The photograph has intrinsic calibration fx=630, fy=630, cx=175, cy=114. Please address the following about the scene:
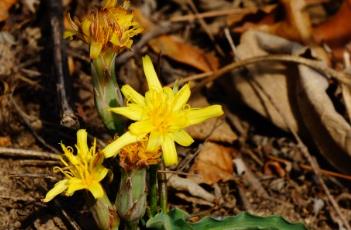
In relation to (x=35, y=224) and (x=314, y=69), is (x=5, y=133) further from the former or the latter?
(x=314, y=69)

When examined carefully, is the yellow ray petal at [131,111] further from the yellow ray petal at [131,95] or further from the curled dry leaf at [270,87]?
the curled dry leaf at [270,87]

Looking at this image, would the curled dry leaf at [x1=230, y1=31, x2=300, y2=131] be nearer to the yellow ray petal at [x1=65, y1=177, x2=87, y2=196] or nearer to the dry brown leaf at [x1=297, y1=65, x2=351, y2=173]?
the dry brown leaf at [x1=297, y1=65, x2=351, y2=173]

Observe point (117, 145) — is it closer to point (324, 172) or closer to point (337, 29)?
point (324, 172)

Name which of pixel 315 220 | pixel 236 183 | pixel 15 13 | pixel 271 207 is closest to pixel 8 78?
pixel 15 13

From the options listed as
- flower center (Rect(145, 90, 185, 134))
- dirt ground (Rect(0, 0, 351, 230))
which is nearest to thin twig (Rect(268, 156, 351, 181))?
dirt ground (Rect(0, 0, 351, 230))

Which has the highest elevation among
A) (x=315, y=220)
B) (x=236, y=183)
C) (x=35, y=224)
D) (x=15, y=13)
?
(x=15, y=13)
